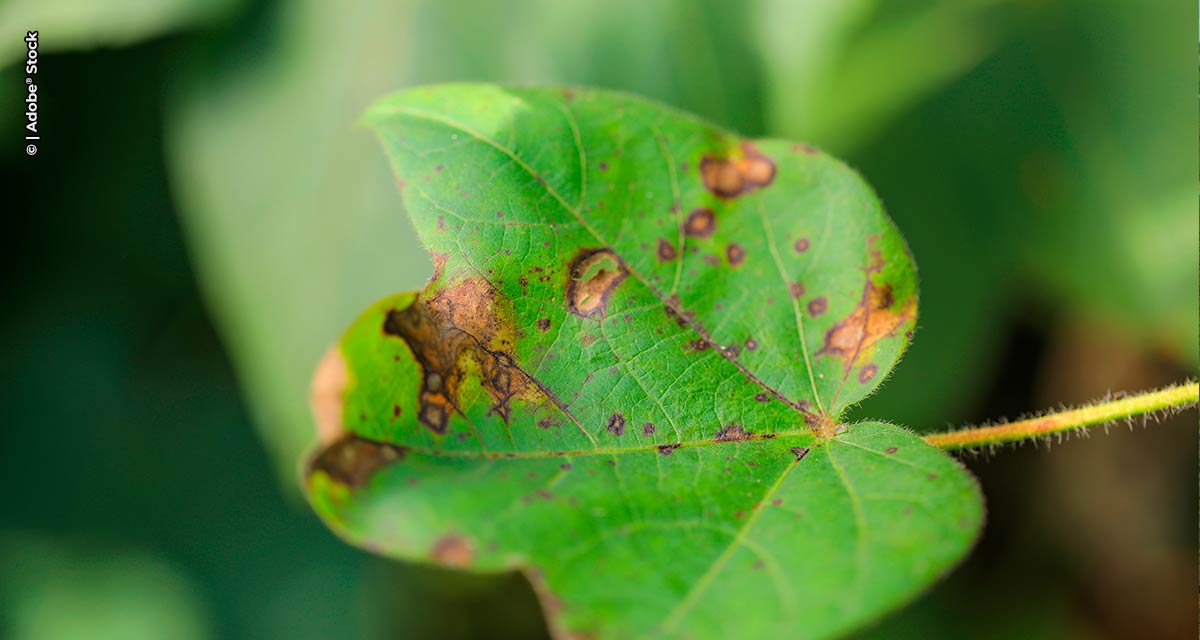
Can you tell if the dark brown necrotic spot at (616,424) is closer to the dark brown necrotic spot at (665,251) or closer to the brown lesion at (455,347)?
the brown lesion at (455,347)

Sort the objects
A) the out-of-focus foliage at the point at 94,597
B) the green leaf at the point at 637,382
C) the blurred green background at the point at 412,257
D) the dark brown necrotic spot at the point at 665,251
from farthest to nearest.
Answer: the out-of-focus foliage at the point at 94,597, the blurred green background at the point at 412,257, the dark brown necrotic spot at the point at 665,251, the green leaf at the point at 637,382

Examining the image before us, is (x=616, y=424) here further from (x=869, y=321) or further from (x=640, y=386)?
(x=869, y=321)

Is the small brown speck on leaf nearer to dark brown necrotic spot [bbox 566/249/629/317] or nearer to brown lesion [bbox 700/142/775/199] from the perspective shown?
dark brown necrotic spot [bbox 566/249/629/317]

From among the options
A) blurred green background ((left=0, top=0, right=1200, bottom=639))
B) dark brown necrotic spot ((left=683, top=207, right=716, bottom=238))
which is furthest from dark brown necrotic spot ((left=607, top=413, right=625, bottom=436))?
blurred green background ((left=0, top=0, right=1200, bottom=639))

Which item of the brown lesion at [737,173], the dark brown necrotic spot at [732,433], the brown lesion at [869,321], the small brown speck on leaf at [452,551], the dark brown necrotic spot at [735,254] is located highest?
the brown lesion at [737,173]

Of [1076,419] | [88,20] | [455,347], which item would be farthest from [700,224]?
[88,20]

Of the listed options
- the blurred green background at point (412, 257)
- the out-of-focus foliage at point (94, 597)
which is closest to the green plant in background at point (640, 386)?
the blurred green background at point (412, 257)

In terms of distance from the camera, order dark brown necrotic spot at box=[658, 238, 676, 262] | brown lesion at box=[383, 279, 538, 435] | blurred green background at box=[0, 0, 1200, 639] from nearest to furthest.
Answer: brown lesion at box=[383, 279, 538, 435], dark brown necrotic spot at box=[658, 238, 676, 262], blurred green background at box=[0, 0, 1200, 639]
